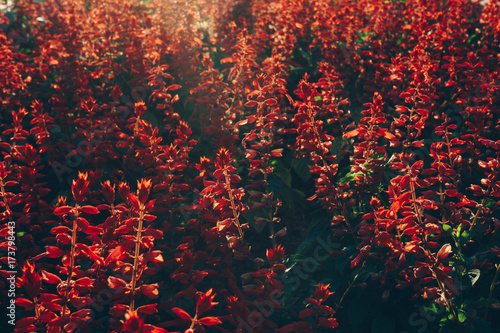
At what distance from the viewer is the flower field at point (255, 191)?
1.84 metres

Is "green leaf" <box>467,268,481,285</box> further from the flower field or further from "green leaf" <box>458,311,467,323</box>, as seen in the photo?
"green leaf" <box>458,311,467,323</box>

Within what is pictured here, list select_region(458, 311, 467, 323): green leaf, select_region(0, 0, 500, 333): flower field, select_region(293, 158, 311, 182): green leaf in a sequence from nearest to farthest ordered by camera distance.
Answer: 1. select_region(0, 0, 500, 333): flower field
2. select_region(458, 311, 467, 323): green leaf
3. select_region(293, 158, 311, 182): green leaf

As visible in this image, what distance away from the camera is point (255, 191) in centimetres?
246

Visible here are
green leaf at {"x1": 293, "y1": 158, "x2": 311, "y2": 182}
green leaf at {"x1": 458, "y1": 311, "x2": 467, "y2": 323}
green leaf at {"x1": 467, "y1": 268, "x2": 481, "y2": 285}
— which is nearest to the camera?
green leaf at {"x1": 458, "y1": 311, "x2": 467, "y2": 323}

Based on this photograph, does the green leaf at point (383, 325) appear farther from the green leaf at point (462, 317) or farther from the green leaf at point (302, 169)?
the green leaf at point (302, 169)

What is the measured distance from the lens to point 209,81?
3277 millimetres

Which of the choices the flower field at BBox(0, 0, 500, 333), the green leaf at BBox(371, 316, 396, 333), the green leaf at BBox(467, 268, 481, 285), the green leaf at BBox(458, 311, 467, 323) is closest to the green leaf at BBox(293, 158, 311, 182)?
the flower field at BBox(0, 0, 500, 333)

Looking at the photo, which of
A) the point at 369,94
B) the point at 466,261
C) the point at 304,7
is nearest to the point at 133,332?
the point at 466,261

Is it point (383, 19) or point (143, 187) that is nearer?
point (143, 187)

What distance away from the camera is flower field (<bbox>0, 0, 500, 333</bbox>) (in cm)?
184

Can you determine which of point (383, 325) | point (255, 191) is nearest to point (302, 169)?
point (255, 191)

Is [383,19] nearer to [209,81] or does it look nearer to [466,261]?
[209,81]

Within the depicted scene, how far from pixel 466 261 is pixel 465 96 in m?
1.45

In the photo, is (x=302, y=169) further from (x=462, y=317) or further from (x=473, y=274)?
(x=462, y=317)
